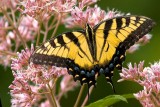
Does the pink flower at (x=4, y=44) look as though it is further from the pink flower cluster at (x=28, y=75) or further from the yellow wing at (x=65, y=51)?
the yellow wing at (x=65, y=51)

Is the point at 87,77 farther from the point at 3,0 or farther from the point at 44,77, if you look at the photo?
the point at 3,0

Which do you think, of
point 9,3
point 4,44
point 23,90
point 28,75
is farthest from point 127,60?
point 28,75

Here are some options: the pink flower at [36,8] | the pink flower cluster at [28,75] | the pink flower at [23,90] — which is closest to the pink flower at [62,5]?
the pink flower at [36,8]

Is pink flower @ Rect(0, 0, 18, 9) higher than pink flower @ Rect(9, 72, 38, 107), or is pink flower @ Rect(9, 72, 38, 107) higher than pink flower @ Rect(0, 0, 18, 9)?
pink flower @ Rect(0, 0, 18, 9)

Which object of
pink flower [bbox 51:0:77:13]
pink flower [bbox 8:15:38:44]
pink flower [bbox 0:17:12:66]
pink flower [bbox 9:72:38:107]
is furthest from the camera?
pink flower [bbox 8:15:38:44]

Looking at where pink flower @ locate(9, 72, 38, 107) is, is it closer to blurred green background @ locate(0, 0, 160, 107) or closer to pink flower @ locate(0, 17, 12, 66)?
pink flower @ locate(0, 17, 12, 66)

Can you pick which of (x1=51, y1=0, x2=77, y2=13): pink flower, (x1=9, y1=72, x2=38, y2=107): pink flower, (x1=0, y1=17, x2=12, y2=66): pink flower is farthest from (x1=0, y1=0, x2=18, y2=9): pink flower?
(x1=9, y1=72, x2=38, y2=107): pink flower

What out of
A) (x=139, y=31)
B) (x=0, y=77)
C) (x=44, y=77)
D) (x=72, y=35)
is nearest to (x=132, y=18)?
(x=139, y=31)
